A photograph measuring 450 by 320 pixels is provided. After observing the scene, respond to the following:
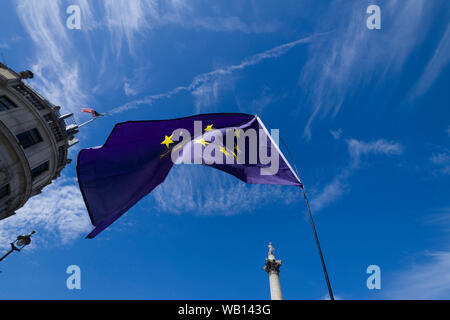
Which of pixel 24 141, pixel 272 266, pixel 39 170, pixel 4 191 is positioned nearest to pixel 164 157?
pixel 272 266

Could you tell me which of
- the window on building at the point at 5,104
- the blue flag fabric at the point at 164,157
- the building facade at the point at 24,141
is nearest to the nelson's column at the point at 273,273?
the blue flag fabric at the point at 164,157

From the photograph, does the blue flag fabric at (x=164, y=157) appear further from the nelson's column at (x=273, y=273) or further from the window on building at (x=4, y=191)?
the window on building at (x=4, y=191)

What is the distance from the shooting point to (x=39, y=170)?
21.5 m

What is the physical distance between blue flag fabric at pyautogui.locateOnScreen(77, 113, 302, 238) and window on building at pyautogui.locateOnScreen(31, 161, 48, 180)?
17.5m

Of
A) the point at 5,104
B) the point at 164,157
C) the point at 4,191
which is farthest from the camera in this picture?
the point at 5,104

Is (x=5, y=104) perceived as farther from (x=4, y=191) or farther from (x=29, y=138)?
(x=4, y=191)

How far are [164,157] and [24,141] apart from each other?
17651 millimetres

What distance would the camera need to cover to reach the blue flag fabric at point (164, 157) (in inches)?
337

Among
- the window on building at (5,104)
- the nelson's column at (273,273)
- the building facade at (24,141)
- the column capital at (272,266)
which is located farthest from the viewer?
the column capital at (272,266)

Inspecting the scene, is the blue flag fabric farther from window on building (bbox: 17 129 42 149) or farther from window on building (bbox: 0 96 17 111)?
window on building (bbox: 0 96 17 111)

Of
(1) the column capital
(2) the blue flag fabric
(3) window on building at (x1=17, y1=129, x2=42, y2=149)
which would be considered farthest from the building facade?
(1) the column capital
